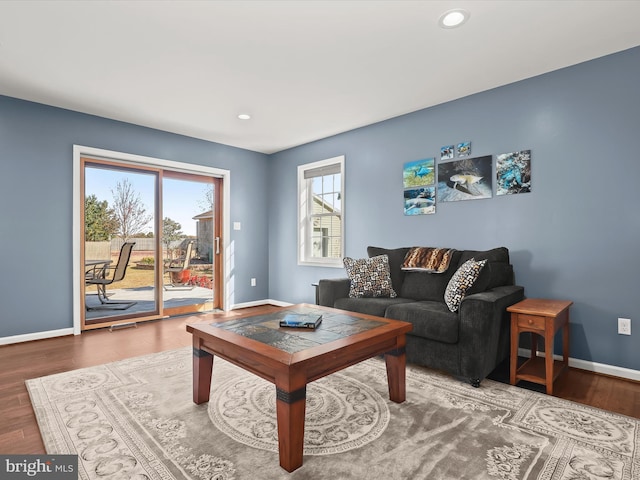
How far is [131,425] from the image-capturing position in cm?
196

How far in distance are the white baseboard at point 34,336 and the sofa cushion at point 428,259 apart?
3834 mm

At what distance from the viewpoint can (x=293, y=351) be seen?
1691 millimetres

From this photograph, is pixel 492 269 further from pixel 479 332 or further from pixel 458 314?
pixel 479 332

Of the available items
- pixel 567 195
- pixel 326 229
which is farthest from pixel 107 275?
pixel 567 195

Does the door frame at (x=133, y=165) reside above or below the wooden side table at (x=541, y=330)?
above

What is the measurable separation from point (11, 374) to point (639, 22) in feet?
17.3

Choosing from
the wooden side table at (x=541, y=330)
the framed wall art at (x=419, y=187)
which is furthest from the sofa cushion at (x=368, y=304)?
the framed wall art at (x=419, y=187)

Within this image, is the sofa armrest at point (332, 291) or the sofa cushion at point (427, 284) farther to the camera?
the sofa armrest at point (332, 291)

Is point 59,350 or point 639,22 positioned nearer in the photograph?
point 639,22

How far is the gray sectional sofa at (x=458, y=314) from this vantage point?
244 centimetres

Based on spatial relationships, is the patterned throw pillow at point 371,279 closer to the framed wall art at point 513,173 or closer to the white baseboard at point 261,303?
the framed wall art at point 513,173

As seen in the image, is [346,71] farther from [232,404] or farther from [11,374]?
[11,374]

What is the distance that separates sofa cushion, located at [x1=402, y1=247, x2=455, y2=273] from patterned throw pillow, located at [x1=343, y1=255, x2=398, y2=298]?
246mm

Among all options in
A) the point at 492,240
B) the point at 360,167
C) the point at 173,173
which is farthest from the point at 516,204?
the point at 173,173
